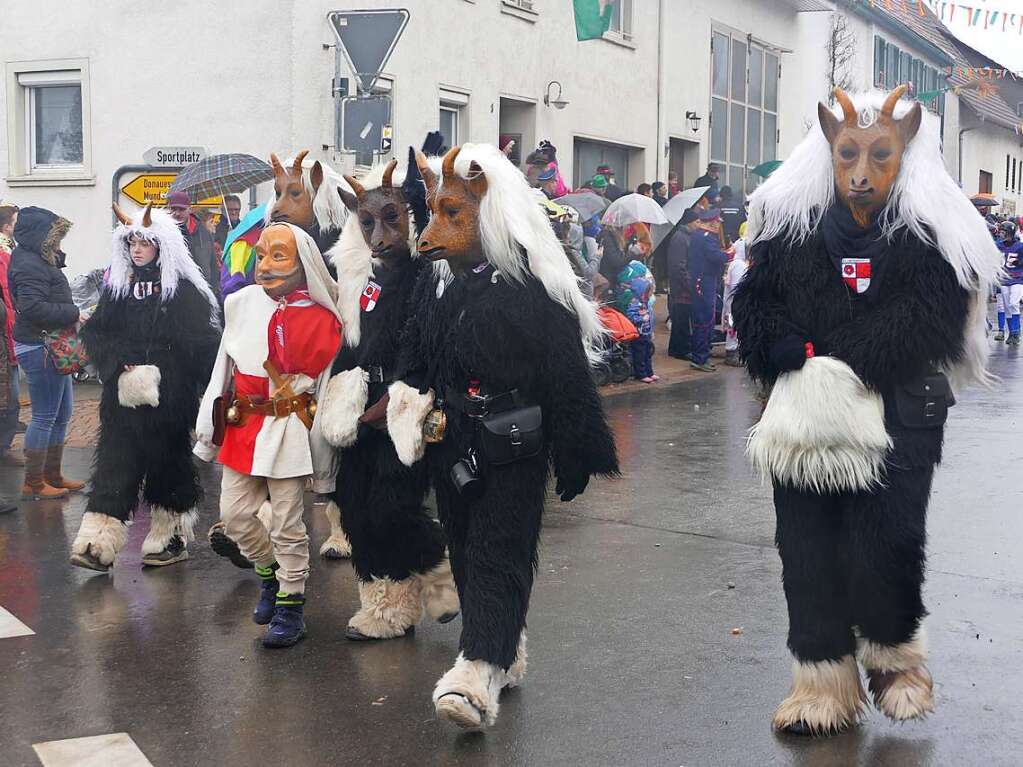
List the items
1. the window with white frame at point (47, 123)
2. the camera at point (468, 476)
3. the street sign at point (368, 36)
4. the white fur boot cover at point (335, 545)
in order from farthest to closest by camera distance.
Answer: the window with white frame at point (47, 123) < the street sign at point (368, 36) < the white fur boot cover at point (335, 545) < the camera at point (468, 476)

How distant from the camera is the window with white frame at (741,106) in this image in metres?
25.9

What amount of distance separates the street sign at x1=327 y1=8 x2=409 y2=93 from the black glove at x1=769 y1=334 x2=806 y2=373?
6209 mm

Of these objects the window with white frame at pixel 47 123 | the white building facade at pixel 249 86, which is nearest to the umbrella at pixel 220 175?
the white building facade at pixel 249 86

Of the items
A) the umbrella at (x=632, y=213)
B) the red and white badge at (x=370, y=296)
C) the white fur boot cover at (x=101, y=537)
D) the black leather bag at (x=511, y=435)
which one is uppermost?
the umbrella at (x=632, y=213)

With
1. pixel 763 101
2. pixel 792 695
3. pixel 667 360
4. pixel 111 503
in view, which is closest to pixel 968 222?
pixel 792 695

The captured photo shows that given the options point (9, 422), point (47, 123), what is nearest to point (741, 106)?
point (47, 123)

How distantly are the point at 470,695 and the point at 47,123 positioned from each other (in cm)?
1392

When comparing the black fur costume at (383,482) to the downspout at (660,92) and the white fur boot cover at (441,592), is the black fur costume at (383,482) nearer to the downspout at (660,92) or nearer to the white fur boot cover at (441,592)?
the white fur boot cover at (441,592)

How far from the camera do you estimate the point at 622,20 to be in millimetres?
21969

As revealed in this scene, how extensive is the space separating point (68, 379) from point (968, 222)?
646 centimetres

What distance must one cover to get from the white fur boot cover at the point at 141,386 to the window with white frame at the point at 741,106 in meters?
20.3

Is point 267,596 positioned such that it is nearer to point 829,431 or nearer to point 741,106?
point 829,431

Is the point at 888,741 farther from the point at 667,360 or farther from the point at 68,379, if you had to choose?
the point at 667,360

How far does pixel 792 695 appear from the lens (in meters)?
4.50
